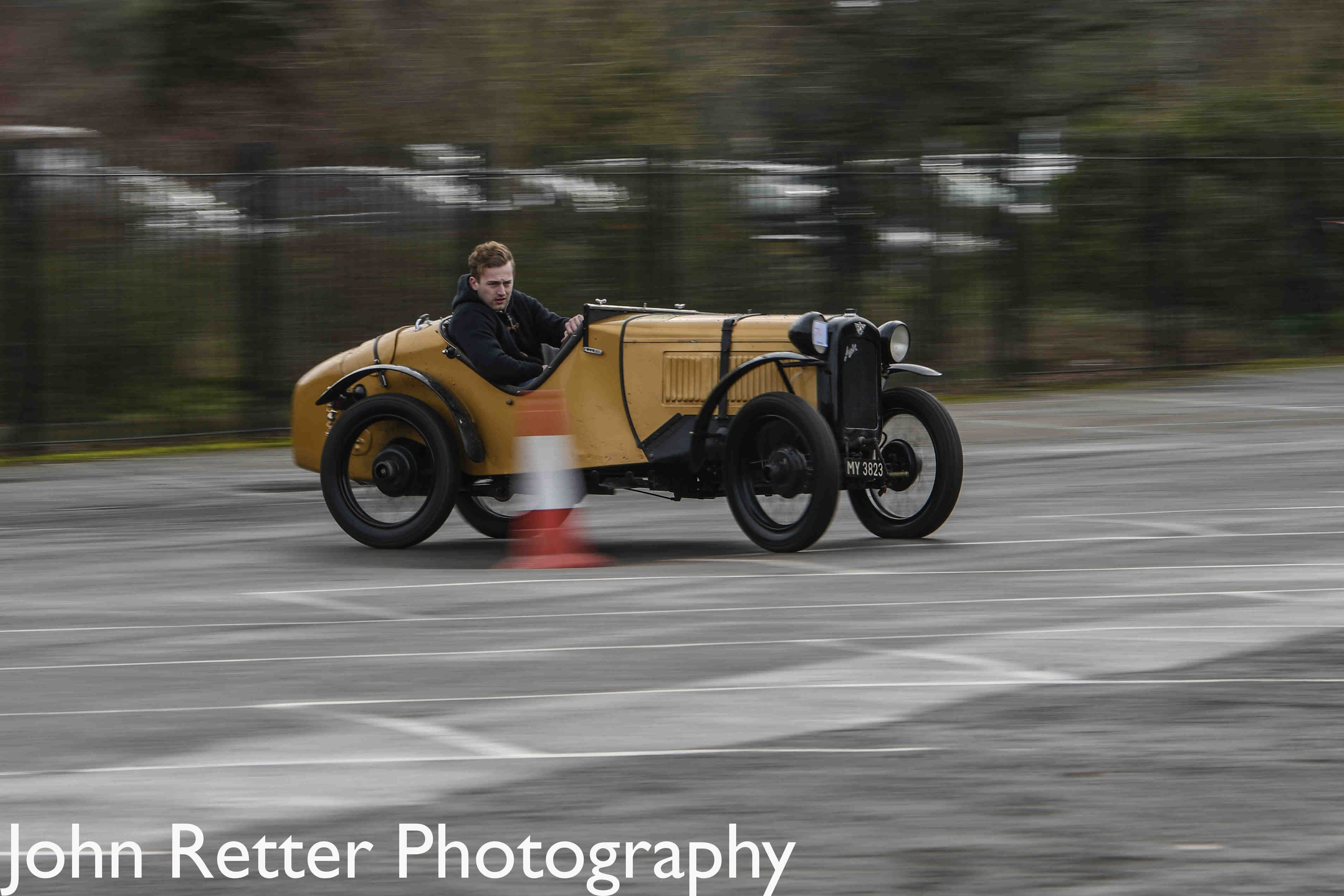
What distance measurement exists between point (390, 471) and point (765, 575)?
7.45ft

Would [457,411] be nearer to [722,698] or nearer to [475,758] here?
[722,698]

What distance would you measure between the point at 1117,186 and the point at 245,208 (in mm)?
8820

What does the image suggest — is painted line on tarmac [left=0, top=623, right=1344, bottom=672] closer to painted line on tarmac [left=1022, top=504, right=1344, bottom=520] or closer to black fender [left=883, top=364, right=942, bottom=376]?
black fender [left=883, top=364, right=942, bottom=376]

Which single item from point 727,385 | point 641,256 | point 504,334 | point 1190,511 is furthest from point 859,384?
point 641,256

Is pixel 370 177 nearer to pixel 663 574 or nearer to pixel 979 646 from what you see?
pixel 663 574

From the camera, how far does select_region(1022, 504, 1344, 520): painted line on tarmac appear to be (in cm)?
1114

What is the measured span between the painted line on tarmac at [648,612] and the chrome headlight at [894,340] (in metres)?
1.86

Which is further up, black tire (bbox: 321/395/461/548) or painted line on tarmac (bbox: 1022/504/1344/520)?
black tire (bbox: 321/395/461/548)

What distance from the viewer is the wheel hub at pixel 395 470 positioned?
10.3m

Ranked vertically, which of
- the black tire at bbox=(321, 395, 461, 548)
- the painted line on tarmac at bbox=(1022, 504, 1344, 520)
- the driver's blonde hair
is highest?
the driver's blonde hair

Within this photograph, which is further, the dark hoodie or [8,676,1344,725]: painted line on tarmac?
the dark hoodie

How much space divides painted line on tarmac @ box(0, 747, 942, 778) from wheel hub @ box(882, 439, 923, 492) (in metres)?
4.30

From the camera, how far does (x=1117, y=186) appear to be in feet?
66.4

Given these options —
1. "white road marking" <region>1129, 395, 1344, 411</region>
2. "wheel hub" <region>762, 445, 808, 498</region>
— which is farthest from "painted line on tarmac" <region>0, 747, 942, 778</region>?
"white road marking" <region>1129, 395, 1344, 411</region>
